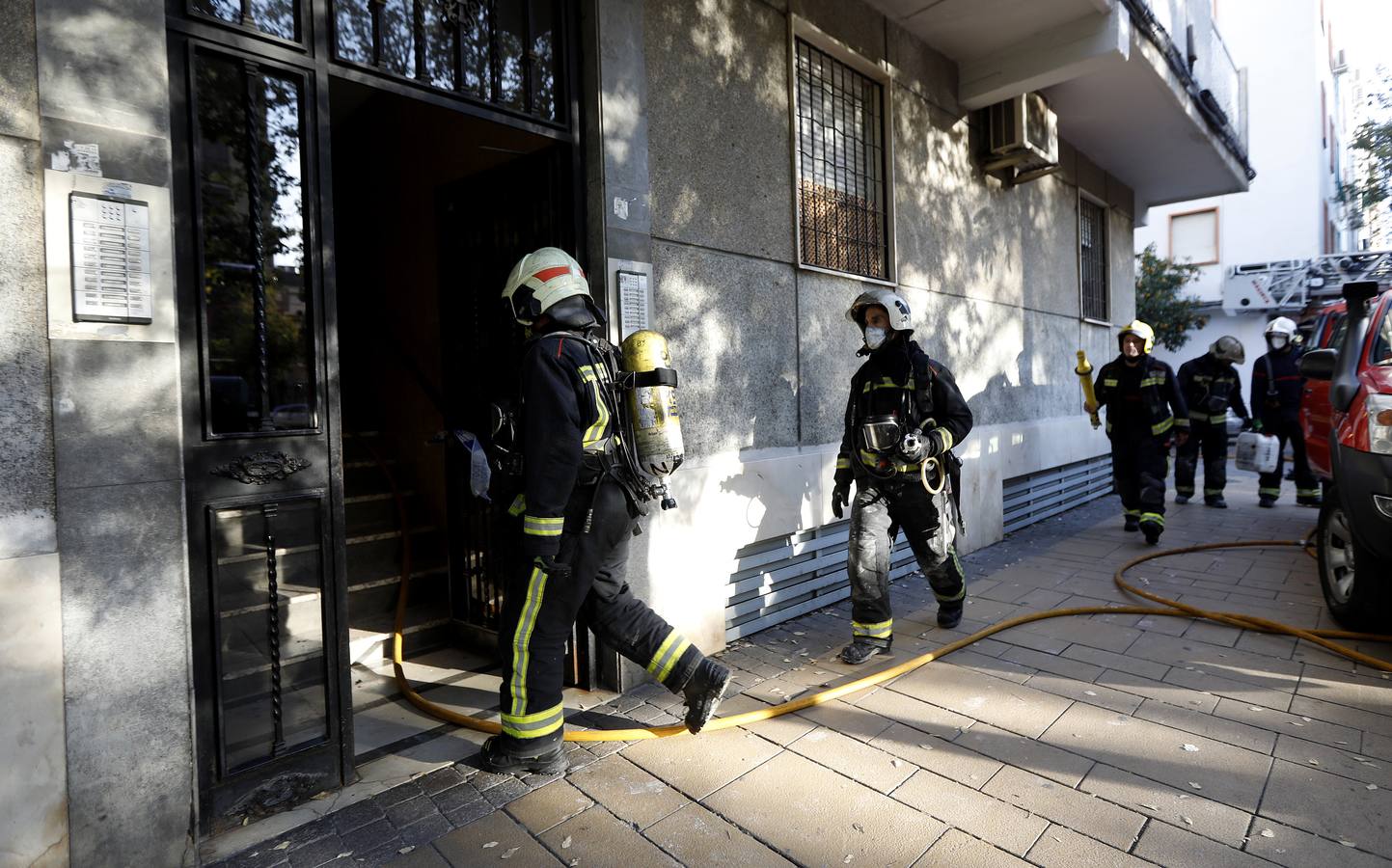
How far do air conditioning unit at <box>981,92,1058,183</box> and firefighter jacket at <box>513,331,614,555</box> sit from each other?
228 inches

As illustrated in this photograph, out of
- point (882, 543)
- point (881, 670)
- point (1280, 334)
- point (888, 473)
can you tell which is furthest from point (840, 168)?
point (1280, 334)

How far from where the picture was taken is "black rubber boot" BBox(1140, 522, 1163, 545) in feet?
23.0

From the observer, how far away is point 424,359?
18.2 ft

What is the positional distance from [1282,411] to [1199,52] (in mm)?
4250

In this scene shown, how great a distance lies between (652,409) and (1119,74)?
7.00 meters

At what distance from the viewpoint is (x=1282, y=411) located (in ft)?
28.4

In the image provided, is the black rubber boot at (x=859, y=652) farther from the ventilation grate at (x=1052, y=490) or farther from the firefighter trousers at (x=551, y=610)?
the ventilation grate at (x=1052, y=490)

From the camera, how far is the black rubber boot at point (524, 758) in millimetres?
3084

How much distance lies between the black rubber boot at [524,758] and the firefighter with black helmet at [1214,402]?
831cm

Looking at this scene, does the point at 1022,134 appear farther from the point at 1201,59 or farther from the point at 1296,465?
the point at 1296,465

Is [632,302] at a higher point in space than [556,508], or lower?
higher

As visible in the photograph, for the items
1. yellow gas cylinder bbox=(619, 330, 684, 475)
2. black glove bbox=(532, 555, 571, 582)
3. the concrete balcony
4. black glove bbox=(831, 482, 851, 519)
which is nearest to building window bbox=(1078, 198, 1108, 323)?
the concrete balcony

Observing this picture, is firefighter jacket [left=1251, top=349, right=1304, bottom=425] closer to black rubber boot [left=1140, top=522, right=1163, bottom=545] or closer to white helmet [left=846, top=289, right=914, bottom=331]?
black rubber boot [left=1140, top=522, right=1163, bottom=545]

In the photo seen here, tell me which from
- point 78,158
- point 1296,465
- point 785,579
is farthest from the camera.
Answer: point 1296,465
